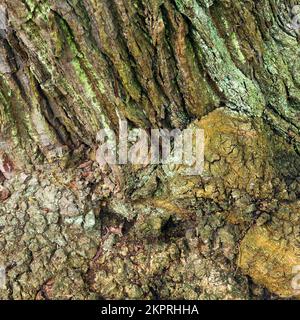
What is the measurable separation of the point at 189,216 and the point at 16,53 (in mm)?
2613

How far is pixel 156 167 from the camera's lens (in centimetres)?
490

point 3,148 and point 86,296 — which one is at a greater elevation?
point 3,148

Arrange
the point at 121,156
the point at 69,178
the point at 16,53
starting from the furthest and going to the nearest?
the point at 69,178
the point at 121,156
the point at 16,53

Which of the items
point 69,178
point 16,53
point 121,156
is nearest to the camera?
point 16,53

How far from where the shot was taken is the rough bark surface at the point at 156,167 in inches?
175

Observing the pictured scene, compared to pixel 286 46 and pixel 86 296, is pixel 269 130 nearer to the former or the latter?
pixel 286 46

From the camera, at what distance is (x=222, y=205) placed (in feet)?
15.9

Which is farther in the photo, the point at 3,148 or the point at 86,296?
the point at 3,148

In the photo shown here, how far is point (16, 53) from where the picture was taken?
4582 millimetres

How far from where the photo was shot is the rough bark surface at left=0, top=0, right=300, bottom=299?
4.44m

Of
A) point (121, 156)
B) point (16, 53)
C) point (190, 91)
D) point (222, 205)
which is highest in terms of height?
point (16, 53)

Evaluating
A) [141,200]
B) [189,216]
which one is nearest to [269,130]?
[189,216]

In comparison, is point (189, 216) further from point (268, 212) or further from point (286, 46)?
point (286, 46)

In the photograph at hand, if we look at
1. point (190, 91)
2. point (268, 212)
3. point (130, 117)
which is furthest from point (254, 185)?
point (130, 117)
